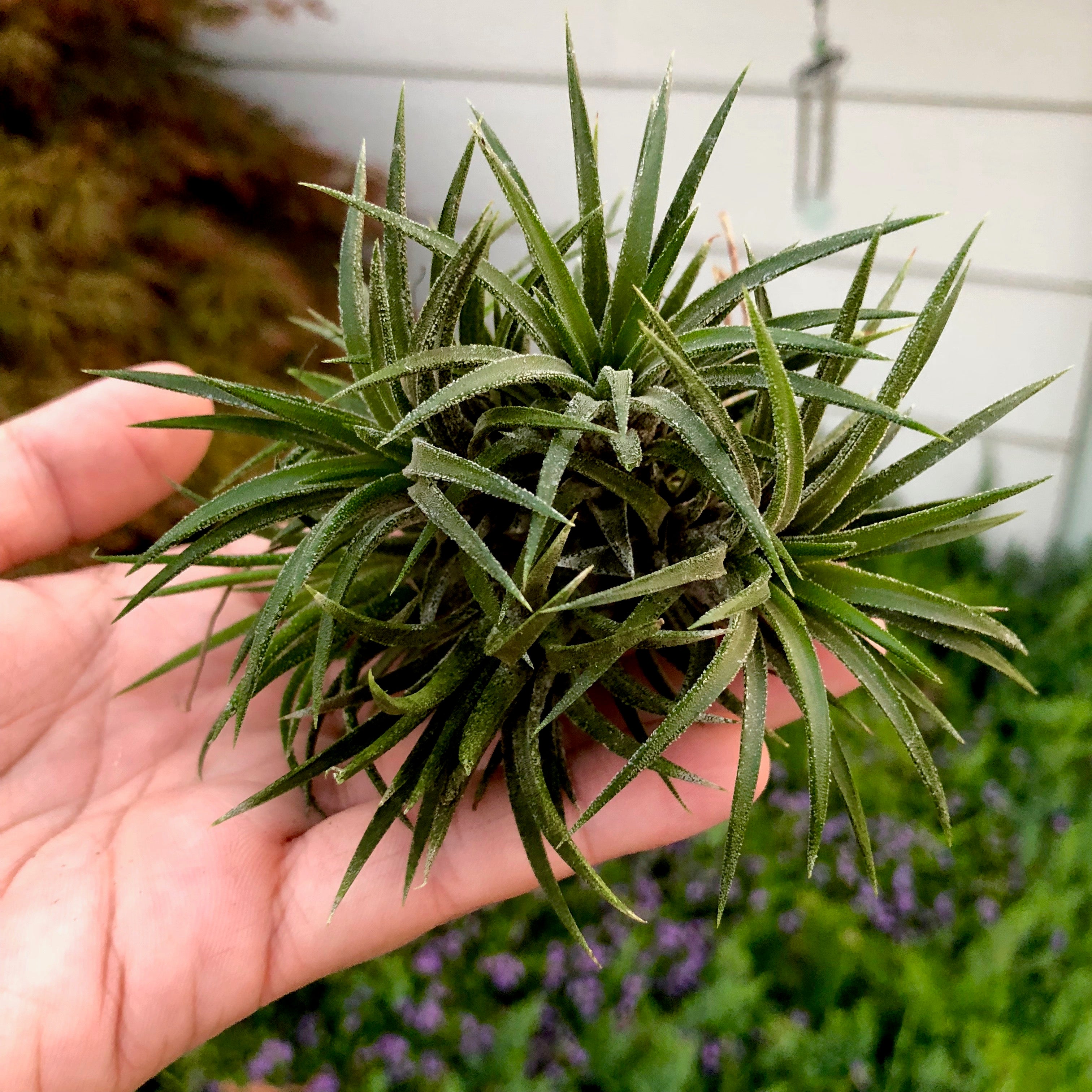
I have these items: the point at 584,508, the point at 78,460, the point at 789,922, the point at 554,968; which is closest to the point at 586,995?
the point at 554,968

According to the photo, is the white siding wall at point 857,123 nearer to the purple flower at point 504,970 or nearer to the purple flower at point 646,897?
the purple flower at point 646,897

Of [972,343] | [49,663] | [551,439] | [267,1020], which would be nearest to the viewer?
[551,439]

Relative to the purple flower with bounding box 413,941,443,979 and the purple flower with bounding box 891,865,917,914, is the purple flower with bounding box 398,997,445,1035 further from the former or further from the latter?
the purple flower with bounding box 891,865,917,914

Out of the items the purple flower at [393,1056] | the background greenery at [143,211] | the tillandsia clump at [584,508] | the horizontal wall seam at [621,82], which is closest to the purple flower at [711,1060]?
the purple flower at [393,1056]

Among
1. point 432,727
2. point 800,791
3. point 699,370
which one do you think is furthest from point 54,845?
point 800,791

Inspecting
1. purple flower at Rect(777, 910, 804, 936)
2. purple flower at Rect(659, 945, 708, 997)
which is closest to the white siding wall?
purple flower at Rect(777, 910, 804, 936)

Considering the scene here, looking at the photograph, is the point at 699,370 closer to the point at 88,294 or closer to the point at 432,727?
the point at 432,727

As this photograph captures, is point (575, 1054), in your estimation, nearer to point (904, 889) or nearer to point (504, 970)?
point (504, 970)
